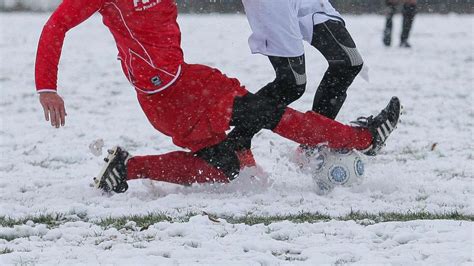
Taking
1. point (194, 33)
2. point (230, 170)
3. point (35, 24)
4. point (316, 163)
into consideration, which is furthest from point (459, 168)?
point (35, 24)

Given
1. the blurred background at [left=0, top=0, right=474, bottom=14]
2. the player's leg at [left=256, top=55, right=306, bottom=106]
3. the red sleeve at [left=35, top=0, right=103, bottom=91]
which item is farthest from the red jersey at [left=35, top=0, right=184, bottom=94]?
the blurred background at [left=0, top=0, right=474, bottom=14]

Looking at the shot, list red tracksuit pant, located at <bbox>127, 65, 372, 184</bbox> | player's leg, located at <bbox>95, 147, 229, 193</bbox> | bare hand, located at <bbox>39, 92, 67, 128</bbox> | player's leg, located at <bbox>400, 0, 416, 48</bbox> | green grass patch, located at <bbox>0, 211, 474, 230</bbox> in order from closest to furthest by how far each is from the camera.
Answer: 1. green grass patch, located at <bbox>0, 211, 474, 230</bbox>
2. bare hand, located at <bbox>39, 92, 67, 128</bbox>
3. red tracksuit pant, located at <bbox>127, 65, 372, 184</bbox>
4. player's leg, located at <bbox>95, 147, 229, 193</bbox>
5. player's leg, located at <bbox>400, 0, 416, 48</bbox>

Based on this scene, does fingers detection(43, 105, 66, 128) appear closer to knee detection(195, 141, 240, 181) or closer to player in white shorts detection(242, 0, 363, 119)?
→ knee detection(195, 141, 240, 181)

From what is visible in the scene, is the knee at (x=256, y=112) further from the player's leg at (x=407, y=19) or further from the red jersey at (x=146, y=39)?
the player's leg at (x=407, y=19)

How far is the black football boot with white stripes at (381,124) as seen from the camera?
16.5 ft

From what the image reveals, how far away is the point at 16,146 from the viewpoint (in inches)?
263

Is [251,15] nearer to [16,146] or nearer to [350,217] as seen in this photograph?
[350,217]

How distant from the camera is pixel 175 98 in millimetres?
4898

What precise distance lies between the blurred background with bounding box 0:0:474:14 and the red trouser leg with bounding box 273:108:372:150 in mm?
16212

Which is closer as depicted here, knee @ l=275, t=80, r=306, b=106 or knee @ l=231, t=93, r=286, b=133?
knee @ l=231, t=93, r=286, b=133

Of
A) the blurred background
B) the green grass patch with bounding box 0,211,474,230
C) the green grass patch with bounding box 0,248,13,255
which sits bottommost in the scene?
the green grass patch with bounding box 0,248,13,255

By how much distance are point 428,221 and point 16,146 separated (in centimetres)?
364

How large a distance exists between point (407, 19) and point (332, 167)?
10.9 metres

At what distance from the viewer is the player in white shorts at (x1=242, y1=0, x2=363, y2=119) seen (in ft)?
16.2
